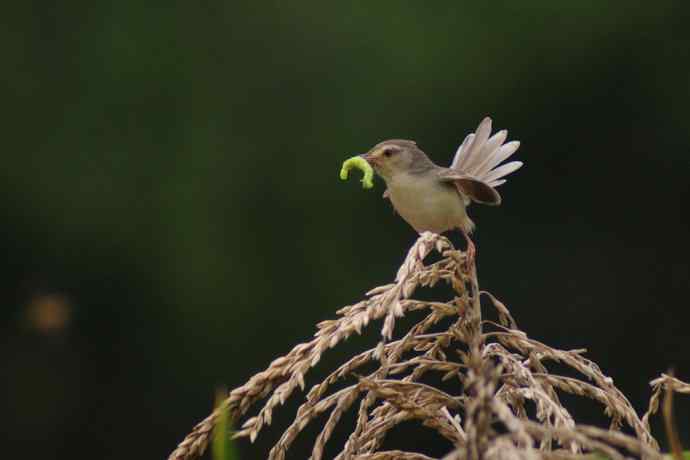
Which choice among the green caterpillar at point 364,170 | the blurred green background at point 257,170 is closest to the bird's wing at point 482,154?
the green caterpillar at point 364,170

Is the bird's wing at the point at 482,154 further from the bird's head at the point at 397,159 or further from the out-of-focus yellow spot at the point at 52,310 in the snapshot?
the out-of-focus yellow spot at the point at 52,310

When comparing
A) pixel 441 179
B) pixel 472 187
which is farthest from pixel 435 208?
pixel 472 187

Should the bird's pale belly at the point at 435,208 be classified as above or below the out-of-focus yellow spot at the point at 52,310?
above

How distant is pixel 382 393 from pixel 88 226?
9354 mm

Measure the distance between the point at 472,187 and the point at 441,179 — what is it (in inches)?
6.4

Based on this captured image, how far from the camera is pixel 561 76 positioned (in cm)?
1148

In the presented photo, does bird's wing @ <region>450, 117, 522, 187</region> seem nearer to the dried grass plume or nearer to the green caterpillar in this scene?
the green caterpillar

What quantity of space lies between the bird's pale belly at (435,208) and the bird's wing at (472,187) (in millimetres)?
34

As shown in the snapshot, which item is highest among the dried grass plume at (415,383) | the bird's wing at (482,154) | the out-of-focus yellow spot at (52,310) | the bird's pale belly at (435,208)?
the dried grass plume at (415,383)

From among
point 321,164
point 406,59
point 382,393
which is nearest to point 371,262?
point 321,164

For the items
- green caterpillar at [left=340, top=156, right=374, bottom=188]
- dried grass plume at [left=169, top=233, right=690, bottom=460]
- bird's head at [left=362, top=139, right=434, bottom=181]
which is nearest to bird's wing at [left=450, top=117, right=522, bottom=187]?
bird's head at [left=362, top=139, right=434, bottom=181]

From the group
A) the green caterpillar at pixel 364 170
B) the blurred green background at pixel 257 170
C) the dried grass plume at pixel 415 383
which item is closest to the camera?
the dried grass plume at pixel 415 383

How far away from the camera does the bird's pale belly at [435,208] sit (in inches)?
150

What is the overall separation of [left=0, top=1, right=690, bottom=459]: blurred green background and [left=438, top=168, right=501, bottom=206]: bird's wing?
6197mm
